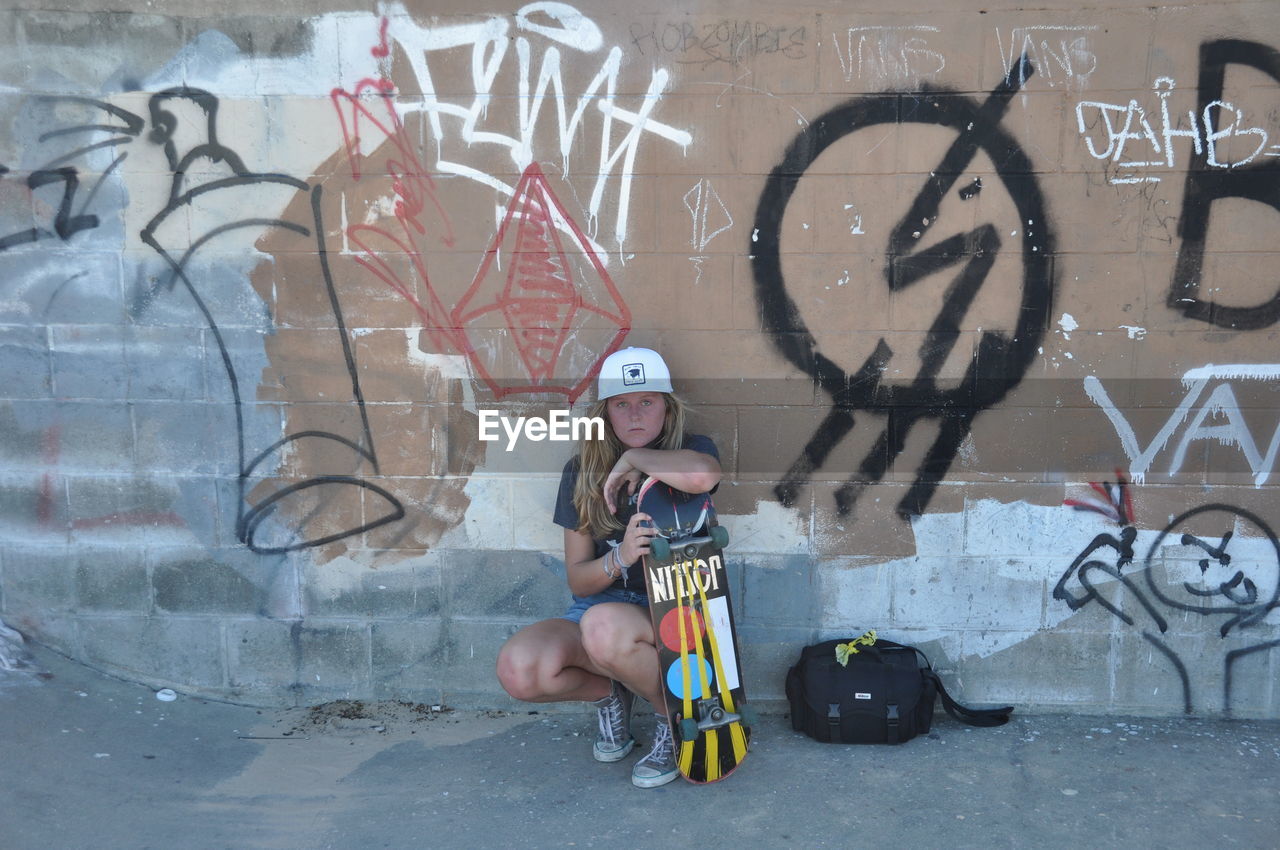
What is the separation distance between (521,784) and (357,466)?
1314 mm

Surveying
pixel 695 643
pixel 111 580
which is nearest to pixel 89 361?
pixel 111 580

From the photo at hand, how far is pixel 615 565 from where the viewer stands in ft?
10.5

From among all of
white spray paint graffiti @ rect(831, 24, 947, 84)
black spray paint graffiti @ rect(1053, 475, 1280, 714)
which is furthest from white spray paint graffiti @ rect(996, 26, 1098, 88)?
black spray paint graffiti @ rect(1053, 475, 1280, 714)

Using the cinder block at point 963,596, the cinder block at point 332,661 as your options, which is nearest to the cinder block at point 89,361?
the cinder block at point 332,661

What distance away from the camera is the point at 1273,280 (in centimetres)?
339

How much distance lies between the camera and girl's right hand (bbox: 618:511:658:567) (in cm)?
311

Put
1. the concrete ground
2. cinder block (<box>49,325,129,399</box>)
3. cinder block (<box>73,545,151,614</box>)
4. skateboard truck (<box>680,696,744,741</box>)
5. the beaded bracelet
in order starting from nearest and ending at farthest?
the concrete ground
skateboard truck (<box>680,696,744,741</box>)
the beaded bracelet
cinder block (<box>49,325,129,399</box>)
cinder block (<box>73,545,151,614</box>)

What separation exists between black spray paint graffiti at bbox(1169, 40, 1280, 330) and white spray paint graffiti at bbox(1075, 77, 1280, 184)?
2cm

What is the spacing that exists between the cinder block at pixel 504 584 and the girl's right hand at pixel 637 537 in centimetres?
60

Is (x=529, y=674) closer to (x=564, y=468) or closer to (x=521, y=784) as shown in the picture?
(x=521, y=784)

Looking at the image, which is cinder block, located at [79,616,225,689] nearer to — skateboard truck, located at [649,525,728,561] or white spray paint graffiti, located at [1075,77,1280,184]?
skateboard truck, located at [649,525,728,561]

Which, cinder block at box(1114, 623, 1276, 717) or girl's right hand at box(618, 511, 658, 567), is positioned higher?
girl's right hand at box(618, 511, 658, 567)

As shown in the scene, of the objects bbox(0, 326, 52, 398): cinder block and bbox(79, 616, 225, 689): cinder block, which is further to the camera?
bbox(79, 616, 225, 689): cinder block

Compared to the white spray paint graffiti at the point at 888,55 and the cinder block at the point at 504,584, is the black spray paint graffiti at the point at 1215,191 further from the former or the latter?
the cinder block at the point at 504,584
